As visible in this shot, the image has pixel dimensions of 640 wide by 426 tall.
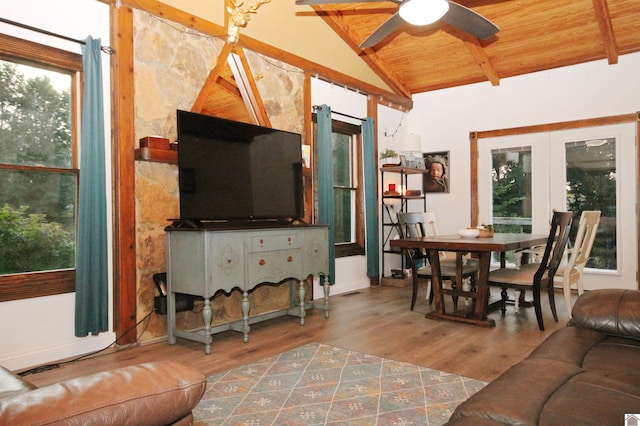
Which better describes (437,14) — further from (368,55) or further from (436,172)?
(436,172)

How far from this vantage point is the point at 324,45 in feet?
17.8

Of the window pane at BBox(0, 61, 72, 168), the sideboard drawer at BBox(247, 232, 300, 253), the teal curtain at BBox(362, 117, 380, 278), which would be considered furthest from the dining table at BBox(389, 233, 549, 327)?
the window pane at BBox(0, 61, 72, 168)

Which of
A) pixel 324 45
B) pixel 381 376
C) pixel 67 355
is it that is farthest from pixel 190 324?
pixel 324 45

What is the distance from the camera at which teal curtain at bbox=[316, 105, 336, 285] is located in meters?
5.12

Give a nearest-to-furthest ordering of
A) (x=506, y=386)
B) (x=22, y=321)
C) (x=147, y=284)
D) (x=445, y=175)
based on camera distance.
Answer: (x=506, y=386) < (x=22, y=321) < (x=147, y=284) < (x=445, y=175)

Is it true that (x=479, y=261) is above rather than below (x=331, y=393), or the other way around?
above

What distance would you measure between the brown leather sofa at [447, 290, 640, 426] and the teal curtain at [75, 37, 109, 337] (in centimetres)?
272

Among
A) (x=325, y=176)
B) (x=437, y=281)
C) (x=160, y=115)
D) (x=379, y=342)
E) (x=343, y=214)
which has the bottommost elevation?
(x=379, y=342)

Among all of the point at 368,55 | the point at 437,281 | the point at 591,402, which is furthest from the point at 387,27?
the point at 591,402

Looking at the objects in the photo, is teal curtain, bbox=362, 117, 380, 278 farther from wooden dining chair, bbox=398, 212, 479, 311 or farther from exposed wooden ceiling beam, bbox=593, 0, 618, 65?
exposed wooden ceiling beam, bbox=593, 0, 618, 65

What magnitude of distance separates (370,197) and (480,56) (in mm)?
2263

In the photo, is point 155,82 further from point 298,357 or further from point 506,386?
point 506,386

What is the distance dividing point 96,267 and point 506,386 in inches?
109

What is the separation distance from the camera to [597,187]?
5.55m
